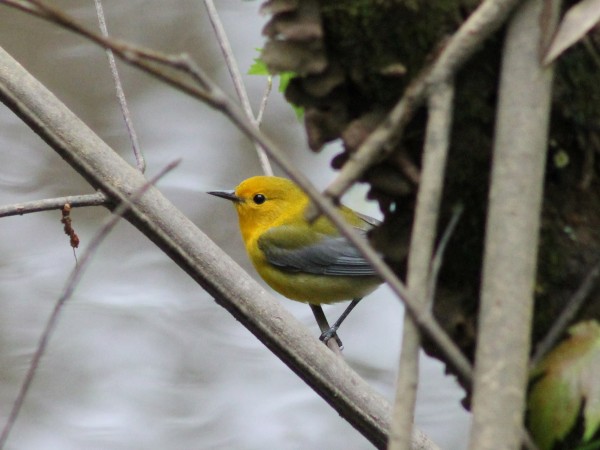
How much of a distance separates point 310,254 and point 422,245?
3424 millimetres

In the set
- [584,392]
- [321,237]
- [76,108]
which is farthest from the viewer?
[76,108]

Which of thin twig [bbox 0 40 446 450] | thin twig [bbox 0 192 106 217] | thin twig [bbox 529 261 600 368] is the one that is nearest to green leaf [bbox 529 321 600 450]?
thin twig [bbox 529 261 600 368]

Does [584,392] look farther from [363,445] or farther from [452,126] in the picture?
[363,445]

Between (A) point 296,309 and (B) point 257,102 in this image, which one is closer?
(A) point 296,309

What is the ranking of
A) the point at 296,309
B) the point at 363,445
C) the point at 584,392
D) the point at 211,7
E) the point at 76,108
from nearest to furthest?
1. the point at 584,392
2. the point at 211,7
3. the point at 363,445
4. the point at 296,309
5. the point at 76,108

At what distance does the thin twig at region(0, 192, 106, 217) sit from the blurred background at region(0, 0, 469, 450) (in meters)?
2.98

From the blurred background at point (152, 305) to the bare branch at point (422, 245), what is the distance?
387 centimetres

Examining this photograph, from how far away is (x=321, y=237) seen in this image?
490 centimetres

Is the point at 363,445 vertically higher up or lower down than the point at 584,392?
higher up

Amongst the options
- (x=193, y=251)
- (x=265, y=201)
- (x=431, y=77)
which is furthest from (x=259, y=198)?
(x=431, y=77)

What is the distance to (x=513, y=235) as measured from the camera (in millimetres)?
1406

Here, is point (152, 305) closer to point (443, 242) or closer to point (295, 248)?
point (295, 248)

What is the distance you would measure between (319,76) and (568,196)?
437mm

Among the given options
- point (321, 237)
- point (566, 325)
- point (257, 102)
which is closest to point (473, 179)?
point (566, 325)
